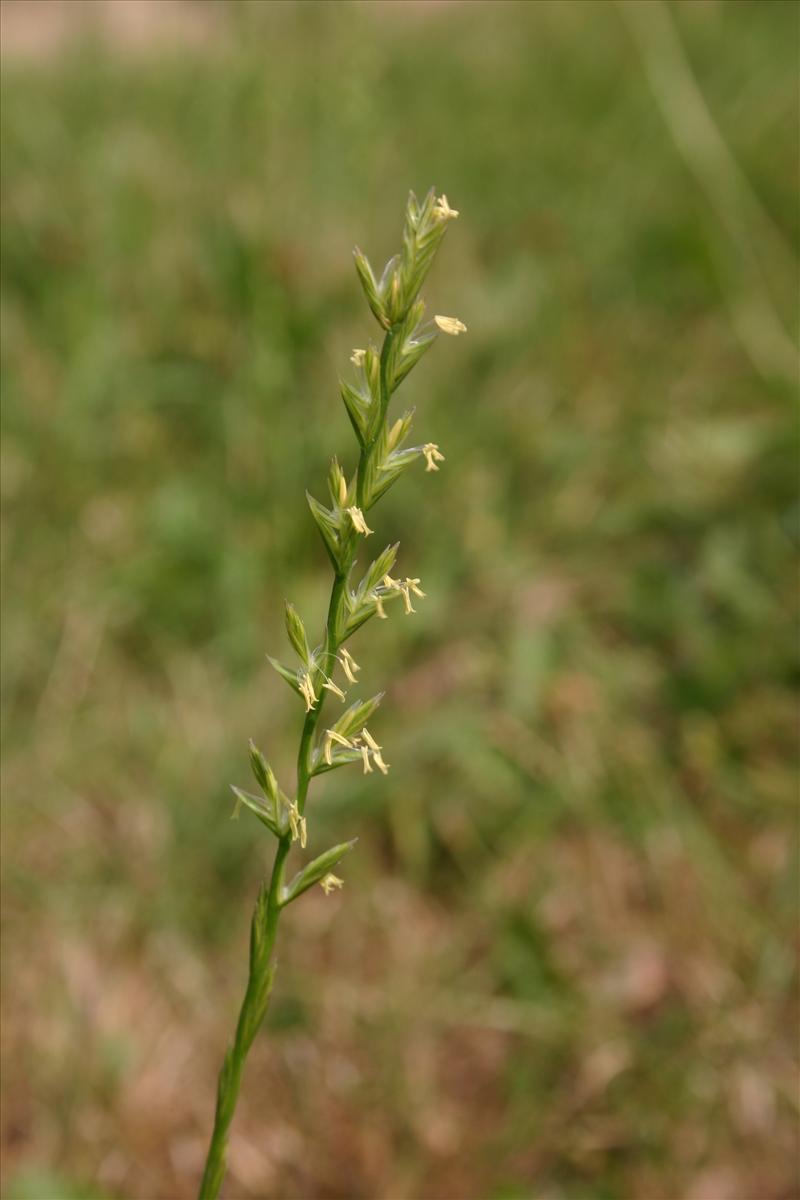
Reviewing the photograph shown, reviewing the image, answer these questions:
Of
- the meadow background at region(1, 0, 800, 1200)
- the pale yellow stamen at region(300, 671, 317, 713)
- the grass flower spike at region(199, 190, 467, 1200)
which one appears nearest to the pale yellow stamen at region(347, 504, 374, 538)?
the grass flower spike at region(199, 190, 467, 1200)

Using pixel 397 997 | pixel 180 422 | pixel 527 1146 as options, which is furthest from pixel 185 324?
pixel 527 1146

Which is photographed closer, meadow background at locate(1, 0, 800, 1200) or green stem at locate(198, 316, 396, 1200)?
green stem at locate(198, 316, 396, 1200)

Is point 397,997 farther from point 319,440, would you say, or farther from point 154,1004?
point 319,440

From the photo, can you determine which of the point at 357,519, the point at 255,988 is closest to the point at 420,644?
the point at 255,988

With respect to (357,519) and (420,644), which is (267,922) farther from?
(420,644)

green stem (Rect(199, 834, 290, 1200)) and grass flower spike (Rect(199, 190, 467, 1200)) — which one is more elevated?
grass flower spike (Rect(199, 190, 467, 1200))

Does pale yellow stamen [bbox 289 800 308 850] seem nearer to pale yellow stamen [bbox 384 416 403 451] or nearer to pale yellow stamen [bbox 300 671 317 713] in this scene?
pale yellow stamen [bbox 300 671 317 713]
